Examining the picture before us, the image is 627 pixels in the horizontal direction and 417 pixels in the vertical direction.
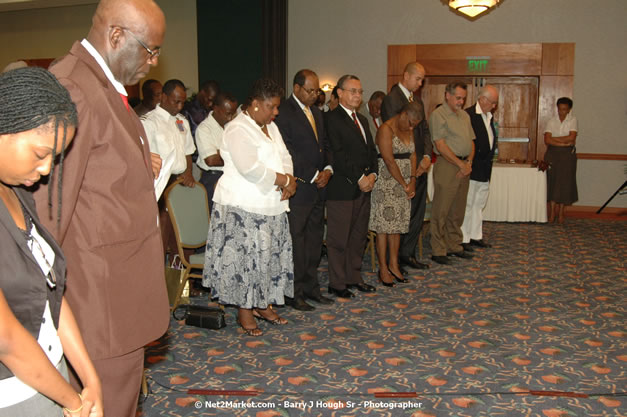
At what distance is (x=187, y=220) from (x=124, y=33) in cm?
268

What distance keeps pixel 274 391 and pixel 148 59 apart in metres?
2.02

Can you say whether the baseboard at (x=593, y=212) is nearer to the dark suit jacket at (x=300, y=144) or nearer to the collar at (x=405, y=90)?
the collar at (x=405, y=90)

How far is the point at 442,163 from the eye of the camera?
6207mm

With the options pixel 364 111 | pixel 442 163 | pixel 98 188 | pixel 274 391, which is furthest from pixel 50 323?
pixel 364 111

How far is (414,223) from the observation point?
5945 millimetres

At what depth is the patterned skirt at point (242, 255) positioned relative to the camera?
12.6ft

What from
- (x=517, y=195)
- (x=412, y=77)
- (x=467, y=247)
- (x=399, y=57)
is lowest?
(x=467, y=247)

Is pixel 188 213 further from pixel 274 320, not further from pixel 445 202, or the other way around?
pixel 445 202

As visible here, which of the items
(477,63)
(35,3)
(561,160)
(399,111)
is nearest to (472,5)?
(399,111)

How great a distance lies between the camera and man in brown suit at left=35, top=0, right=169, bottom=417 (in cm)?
155

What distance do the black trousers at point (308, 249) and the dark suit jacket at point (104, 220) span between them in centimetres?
284

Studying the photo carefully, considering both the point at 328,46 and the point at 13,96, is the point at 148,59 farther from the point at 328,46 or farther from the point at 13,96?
the point at 328,46

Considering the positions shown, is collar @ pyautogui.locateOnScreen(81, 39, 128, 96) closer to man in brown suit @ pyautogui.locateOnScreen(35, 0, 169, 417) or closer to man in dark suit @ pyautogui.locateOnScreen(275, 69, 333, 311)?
man in brown suit @ pyautogui.locateOnScreen(35, 0, 169, 417)

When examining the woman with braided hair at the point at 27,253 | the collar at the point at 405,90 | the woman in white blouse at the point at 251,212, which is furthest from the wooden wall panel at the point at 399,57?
the woman with braided hair at the point at 27,253
